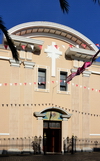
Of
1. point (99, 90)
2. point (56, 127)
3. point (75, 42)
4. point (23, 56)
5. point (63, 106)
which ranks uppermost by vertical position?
point (75, 42)

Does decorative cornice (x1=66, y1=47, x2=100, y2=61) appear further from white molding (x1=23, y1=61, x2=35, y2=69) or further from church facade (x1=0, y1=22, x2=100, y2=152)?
white molding (x1=23, y1=61, x2=35, y2=69)

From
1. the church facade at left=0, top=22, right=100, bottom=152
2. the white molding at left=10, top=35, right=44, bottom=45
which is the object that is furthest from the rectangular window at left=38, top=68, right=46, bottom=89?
the white molding at left=10, top=35, right=44, bottom=45

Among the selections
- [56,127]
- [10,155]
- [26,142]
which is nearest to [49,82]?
[56,127]

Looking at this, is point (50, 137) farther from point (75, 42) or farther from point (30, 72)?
point (75, 42)

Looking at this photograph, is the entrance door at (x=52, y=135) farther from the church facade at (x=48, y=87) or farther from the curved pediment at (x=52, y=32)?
the curved pediment at (x=52, y=32)

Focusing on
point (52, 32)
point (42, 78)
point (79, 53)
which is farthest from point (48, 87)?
point (52, 32)

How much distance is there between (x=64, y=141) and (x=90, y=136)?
2.59 m

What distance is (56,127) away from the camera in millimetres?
21547

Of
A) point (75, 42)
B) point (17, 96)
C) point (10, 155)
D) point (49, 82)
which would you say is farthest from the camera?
point (75, 42)

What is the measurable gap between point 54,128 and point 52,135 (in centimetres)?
61

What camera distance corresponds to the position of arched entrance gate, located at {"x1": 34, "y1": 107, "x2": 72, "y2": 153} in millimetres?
20984

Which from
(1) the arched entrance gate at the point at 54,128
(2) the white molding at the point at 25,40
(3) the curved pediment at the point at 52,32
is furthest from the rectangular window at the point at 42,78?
(3) the curved pediment at the point at 52,32

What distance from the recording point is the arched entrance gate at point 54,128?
21.0 metres

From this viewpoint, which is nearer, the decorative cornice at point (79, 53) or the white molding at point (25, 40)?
the white molding at point (25, 40)
